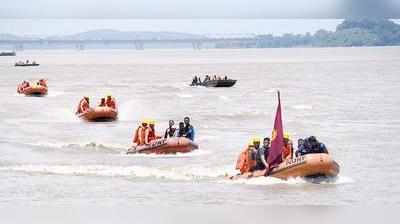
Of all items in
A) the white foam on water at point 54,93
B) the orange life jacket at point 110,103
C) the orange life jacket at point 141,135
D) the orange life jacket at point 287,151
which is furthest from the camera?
the white foam on water at point 54,93

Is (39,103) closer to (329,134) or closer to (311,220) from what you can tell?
(329,134)

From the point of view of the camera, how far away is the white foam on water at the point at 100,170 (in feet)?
111

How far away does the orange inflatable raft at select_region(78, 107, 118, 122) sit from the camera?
54.3 meters

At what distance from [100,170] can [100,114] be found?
19353mm

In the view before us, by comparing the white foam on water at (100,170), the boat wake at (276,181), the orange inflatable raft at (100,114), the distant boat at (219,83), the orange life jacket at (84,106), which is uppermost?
the distant boat at (219,83)

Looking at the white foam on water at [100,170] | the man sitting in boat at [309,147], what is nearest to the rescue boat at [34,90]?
the white foam on water at [100,170]

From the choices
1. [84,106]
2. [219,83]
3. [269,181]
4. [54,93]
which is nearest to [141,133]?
[269,181]

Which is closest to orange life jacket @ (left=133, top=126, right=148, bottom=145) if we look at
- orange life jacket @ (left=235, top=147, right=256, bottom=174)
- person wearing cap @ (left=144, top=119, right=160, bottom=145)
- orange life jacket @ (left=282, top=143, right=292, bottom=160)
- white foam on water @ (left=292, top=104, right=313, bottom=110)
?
person wearing cap @ (left=144, top=119, right=160, bottom=145)

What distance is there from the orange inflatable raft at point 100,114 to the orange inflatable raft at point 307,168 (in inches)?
952

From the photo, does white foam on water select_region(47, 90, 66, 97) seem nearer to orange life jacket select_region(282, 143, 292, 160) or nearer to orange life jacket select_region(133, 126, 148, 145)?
orange life jacket select_region(133, 126, 148, 145)

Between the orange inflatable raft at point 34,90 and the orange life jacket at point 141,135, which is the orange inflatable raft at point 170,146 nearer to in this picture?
the orange life jacket at point 141,135

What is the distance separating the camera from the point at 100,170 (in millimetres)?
35062

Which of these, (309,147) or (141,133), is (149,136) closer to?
(141,133)

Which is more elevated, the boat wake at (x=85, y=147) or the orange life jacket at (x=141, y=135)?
the orange life jacket at (x=141, y=135)
